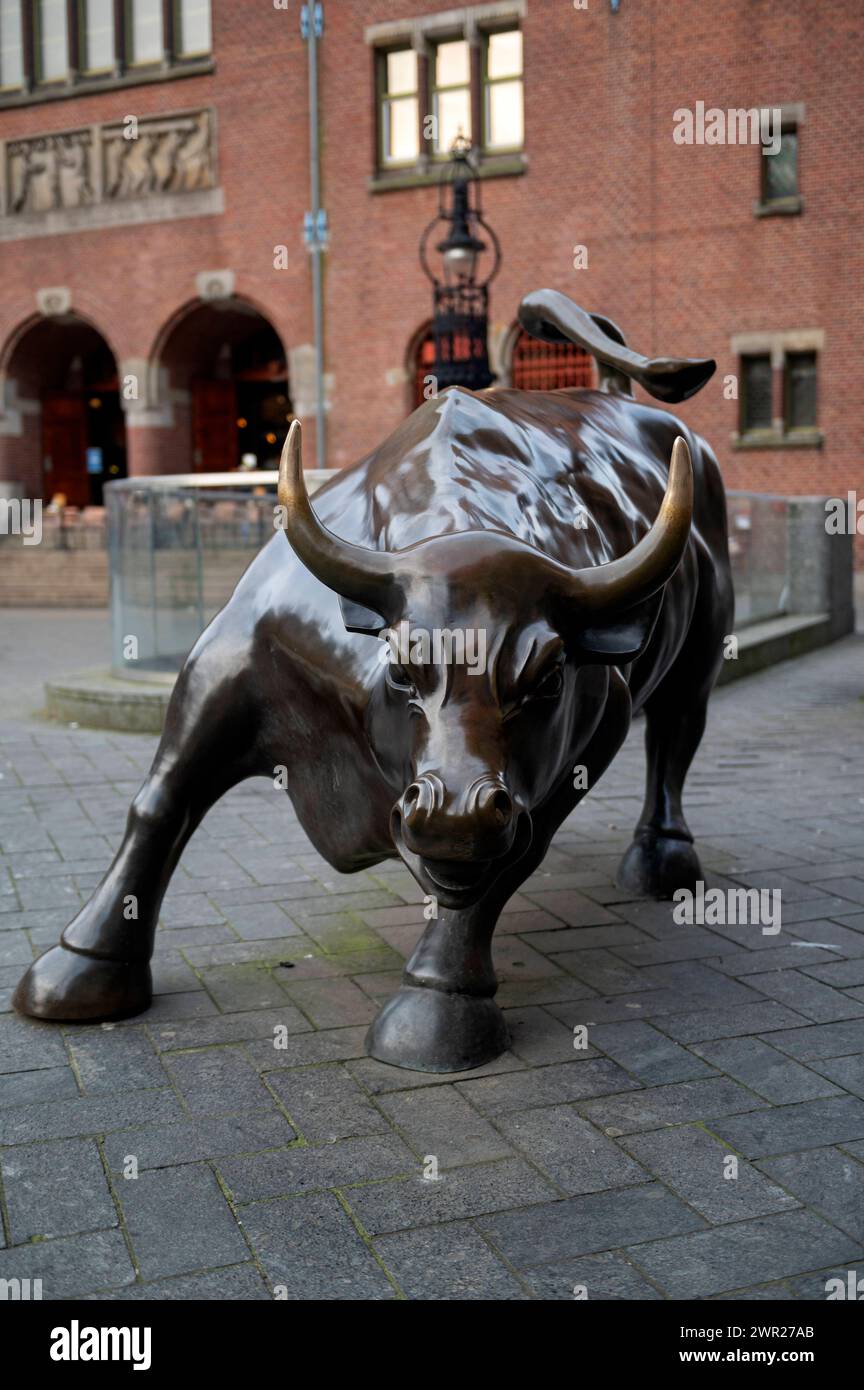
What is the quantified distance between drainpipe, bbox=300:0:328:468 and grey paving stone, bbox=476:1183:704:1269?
2280cm

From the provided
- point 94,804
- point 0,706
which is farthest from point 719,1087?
point 0,706

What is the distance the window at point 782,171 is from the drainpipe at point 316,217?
7978mm

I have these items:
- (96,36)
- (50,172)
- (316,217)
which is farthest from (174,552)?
(96,36)

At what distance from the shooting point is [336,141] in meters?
25.0

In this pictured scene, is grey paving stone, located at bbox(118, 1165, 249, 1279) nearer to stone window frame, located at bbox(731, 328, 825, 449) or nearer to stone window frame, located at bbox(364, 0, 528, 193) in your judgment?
stone window frame, located at bbox(731, 328, 825, 449)

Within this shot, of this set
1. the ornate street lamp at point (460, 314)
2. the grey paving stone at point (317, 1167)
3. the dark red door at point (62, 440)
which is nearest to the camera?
the grey paving stone at point (317, 1167)

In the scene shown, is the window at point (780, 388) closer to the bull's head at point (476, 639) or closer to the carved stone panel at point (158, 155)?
the carved stone panel at point (158, 155)

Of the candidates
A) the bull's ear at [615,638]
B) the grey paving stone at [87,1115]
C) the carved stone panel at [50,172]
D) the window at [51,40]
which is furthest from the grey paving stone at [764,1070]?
the window at [51,40]

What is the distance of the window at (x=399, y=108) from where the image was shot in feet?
81.0

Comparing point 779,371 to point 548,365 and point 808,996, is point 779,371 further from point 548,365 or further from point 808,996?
point 808,996

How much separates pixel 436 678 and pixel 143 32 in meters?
27.8

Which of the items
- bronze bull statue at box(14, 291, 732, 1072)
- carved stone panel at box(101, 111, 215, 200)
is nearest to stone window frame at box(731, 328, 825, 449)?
carved stone panel at box(101, 111, 215, 200)

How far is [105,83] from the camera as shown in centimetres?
2673
